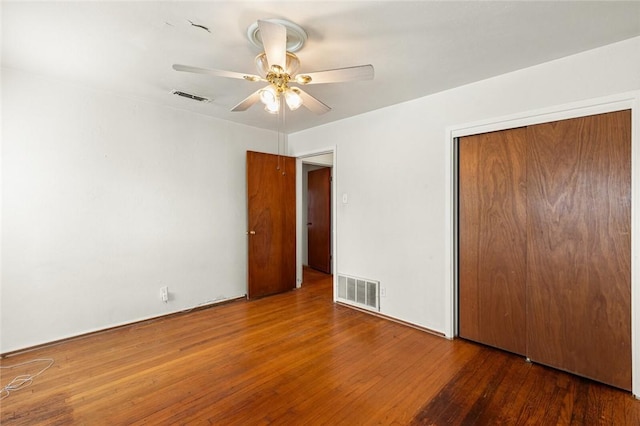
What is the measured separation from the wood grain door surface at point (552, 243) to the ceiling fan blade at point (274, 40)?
6.51 ft

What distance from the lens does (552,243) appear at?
2328mm

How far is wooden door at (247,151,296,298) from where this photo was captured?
4.04 metres

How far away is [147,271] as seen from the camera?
129 inches

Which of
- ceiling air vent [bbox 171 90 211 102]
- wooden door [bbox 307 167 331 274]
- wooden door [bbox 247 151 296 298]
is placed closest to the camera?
ceiling air vent [bbox 171 90 211 102]

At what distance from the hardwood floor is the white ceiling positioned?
7.97 feet

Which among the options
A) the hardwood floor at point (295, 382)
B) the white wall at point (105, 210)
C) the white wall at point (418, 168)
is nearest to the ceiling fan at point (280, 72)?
the white wall at point (418, 168)

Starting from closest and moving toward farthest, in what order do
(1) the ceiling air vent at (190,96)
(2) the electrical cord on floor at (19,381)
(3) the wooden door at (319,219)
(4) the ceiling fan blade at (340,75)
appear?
(4) the ceiling fan blade at (340,75), (2) the electrical cord on floor at (19,381), (1) the ceiling air vent at (190,96), (3) the wooden door at (319,219)

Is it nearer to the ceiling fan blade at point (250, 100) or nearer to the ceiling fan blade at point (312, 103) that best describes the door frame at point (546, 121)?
the ceiling fan blade at point (312, 103)

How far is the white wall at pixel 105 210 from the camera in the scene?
8.39 feet

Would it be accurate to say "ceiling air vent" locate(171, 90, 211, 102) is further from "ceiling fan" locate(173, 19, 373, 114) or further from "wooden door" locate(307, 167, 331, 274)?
Result: "wooden door" locate(307, 167, 331, 274)

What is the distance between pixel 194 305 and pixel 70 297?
4.03 feet

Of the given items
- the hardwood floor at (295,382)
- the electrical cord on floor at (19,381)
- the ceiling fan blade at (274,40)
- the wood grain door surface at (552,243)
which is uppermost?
the ceiling fan blade at (274,40)

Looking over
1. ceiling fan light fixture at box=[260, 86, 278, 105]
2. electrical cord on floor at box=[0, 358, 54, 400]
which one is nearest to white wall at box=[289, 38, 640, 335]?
ceiling fan light fixture at box=[260, 86, 278, 105]

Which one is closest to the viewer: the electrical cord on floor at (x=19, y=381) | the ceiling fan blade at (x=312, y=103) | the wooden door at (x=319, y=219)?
the electrical cord on floor at (x=19, y=381)
